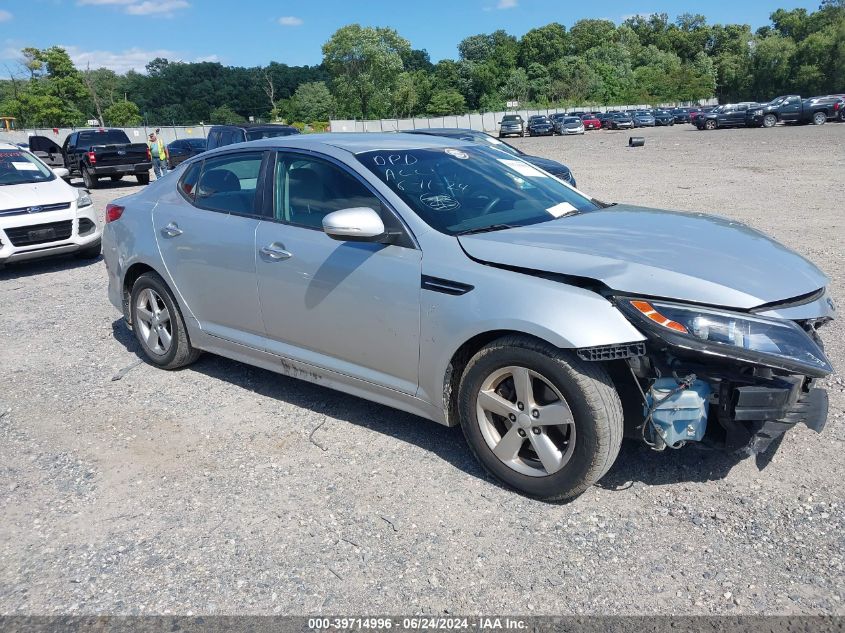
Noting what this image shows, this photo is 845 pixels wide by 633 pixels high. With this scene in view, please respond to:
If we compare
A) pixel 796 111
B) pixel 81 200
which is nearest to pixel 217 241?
pixel 81 200

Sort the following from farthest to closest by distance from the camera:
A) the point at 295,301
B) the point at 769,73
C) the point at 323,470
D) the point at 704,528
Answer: the point at 769,73, the point at 295,301, the point at 323,470, the point at 704,528

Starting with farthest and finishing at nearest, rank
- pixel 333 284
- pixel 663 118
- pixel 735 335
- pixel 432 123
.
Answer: pixel 432 123, pixel 663 118, pixel 333 284, pixel 735 335

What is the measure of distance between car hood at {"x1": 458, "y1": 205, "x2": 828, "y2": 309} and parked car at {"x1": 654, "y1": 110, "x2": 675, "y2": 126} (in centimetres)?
6126

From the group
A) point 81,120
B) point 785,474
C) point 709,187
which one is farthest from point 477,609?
point 81,120

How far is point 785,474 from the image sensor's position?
352 cm

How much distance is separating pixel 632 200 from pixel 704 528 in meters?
11.3

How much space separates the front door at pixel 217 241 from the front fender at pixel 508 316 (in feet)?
4.57

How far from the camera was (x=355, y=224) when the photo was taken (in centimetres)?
354

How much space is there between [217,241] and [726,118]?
44.4 meters

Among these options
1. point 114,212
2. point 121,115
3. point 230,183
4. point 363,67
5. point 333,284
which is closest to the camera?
point 333,284

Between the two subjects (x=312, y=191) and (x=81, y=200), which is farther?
(x=81, y=200)

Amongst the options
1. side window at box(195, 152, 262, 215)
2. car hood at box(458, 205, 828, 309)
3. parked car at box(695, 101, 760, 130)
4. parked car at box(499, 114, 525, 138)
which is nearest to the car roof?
side window at box(195, 152, 262, 215)

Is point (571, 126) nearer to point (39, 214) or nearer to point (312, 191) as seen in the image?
point (39, 214)

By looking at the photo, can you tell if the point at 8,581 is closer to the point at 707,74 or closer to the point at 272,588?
the point at 272,588
